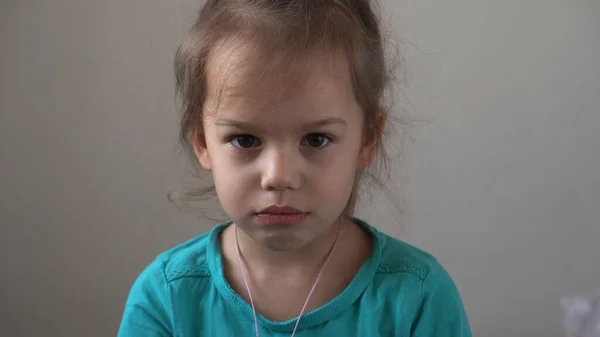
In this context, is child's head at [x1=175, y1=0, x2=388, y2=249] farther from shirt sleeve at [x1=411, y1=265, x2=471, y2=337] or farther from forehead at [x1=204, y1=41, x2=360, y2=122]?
shirt sleeve at [x1=411, y1=265, x2=471, y2=337]

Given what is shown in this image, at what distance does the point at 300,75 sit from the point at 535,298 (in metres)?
0.75

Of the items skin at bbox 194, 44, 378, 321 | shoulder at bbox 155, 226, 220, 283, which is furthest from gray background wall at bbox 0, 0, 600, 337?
skin at bbox 194, 44, 378, 321

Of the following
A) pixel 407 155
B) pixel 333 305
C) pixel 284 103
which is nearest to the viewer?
pixel 284 103

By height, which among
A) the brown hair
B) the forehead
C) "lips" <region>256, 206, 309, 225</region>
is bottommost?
"lips" <region>256, 206, 309, 225</region>

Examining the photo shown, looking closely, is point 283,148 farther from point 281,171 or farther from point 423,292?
point 423,292

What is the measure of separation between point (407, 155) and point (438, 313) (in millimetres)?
404

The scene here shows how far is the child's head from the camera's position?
66cm

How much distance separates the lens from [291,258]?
0.82 meters

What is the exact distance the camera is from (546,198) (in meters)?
1.15

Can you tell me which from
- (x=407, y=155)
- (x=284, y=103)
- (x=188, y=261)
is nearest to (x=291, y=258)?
→ (x=188, y=261)

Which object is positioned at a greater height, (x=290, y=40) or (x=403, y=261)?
(x=290, y=40)

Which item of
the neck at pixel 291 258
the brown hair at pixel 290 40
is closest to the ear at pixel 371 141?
the brown hair at pixel 290 40

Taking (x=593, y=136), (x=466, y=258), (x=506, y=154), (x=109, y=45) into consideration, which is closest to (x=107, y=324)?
(x=109, y=45)

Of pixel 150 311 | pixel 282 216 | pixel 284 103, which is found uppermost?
pixel 284 103
